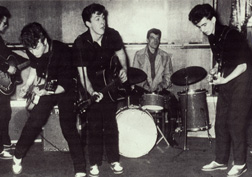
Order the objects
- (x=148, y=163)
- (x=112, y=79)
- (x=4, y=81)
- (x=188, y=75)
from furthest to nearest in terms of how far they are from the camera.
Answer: (x=188, y=75), (x=4, y=81), (x=148, y=163), (x=112, y=79)

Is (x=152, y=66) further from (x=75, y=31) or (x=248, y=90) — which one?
(x=248, y=90)

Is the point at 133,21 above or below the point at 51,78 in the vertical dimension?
above

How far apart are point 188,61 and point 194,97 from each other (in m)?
1.32

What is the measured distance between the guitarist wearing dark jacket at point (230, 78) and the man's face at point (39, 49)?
5.67 ft

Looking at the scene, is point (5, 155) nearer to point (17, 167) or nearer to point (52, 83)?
point (17, 167)

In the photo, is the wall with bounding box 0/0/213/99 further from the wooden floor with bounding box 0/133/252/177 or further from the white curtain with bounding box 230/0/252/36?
the wooden floor with bounding box 0/133/252/177

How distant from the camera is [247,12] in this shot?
7211mm

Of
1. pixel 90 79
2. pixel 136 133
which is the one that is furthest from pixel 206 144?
pixel 90 79

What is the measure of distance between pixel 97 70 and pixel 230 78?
5.16ft

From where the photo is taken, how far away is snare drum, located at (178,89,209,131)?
629 cm

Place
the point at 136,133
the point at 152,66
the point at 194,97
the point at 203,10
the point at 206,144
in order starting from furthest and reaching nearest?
the point at 152,66, the point at 206,144, the point at 194,97, the point at 136,133, the point at 203,10

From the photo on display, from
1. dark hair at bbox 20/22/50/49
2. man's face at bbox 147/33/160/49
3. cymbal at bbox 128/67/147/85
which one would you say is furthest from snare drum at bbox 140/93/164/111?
dark hair at bbox 20/22/50/49

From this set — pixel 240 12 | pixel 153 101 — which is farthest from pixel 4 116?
pixel 240 12

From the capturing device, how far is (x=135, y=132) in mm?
5777
